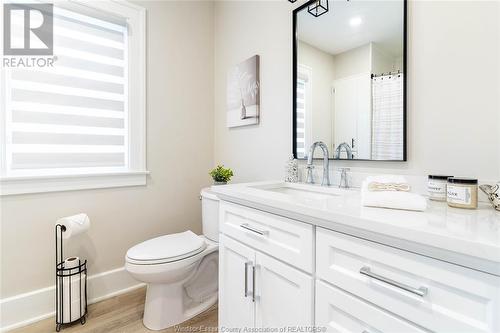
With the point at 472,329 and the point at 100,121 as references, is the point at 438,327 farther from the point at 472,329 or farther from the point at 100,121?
the point at 100,121

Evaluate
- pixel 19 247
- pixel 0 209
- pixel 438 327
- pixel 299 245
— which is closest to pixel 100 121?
pixel 0 209

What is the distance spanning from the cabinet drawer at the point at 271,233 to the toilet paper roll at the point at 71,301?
1.07 metres

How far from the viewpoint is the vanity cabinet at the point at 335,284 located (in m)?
0.53

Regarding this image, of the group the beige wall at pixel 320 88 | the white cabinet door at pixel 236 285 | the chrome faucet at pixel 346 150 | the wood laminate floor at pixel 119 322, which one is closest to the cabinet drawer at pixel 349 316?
the white cabinet door at pixel 236 285

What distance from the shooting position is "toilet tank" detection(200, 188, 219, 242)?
1.72 m

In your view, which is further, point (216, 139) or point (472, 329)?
point (216, 139)

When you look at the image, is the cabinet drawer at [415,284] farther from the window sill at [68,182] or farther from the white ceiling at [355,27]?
the window sill at [68,182]

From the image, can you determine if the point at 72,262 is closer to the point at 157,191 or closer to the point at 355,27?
the point at 157,191

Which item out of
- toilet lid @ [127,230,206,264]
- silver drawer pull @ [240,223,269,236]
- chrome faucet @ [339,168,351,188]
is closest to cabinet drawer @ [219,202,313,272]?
silver drawer pull @ [240,223,269,236]

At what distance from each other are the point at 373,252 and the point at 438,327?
0.19m

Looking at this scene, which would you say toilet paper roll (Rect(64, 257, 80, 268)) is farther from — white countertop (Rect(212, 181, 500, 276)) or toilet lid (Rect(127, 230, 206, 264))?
white countertop (Rect(212, 181, 500, 276))

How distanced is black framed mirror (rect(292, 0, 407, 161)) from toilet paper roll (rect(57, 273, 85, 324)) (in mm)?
1567

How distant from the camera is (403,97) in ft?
3.61

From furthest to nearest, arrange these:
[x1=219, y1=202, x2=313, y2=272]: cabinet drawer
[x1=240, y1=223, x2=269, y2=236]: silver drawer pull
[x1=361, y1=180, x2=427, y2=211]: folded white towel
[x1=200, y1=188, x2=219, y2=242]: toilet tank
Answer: [x1=200, y1=188, x2=219, y2=242]: toilet tank
[x1=240, y1=223, x2=269, y2=236]: silver drawer pull
[x1=219, y1=202, x2=313, y2=272]: cabinet drawer
[x1=361, y1=180, x2=427, y2=211]: folded white towel
